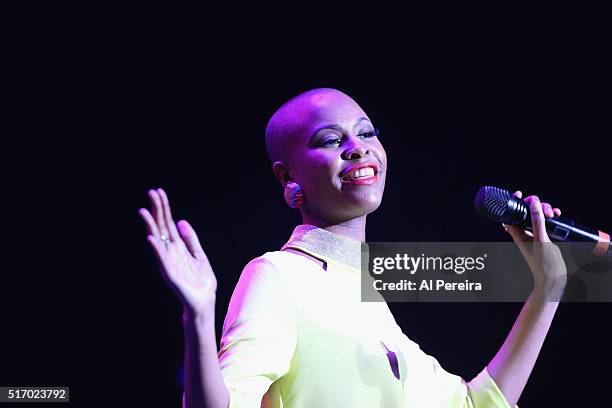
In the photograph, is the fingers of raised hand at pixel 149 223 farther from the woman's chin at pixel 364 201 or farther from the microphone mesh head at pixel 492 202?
the microphone mesh head at pixel 492 202

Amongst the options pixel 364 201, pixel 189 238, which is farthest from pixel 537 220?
pixel 189 238

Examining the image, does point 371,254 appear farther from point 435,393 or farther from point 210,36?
point 210,36

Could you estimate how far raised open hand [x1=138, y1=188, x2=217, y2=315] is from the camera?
109 cm

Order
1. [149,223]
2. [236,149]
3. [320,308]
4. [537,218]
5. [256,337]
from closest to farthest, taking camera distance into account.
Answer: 1. [149,223]
2. [256,337]
3. [320,308]
4. [537,218]
5. [236,149]

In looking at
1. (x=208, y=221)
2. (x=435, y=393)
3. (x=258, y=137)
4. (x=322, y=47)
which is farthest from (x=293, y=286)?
(x=322, y=47)

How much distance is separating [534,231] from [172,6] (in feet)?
5.35

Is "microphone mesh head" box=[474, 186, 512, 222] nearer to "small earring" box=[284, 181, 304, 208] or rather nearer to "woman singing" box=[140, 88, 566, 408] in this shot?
"woman singing" box=[140, 88, 566, 408]

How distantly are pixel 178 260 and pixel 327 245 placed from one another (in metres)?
0.64

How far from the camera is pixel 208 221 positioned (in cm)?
262

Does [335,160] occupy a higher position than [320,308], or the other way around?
[335,160]

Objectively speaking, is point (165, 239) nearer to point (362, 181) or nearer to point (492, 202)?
point (362, 181)

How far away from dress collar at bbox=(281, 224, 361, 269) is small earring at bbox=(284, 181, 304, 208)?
68 millimetres

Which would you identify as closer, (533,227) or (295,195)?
(533,227)

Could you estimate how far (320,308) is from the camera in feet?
5.01
